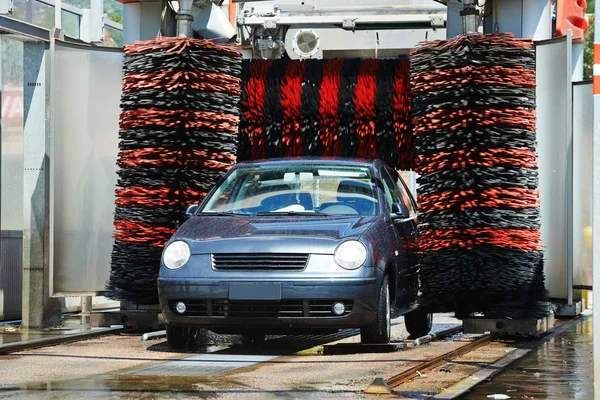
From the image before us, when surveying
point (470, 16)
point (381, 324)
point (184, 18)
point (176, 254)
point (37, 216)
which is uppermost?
point (184, 18)

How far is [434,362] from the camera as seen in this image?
9.54m

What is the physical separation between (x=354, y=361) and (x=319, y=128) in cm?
390

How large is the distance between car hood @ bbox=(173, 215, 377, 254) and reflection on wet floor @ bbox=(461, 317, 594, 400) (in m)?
1.76

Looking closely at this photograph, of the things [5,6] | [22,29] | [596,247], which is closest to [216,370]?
[596,247]

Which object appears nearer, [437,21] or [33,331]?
[33,331]

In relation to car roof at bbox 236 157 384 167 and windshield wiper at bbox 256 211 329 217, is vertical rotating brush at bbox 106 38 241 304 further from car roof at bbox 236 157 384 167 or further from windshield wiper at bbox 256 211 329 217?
windshield wiper at bbox 256 211 329 217

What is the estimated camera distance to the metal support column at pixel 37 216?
1375cm

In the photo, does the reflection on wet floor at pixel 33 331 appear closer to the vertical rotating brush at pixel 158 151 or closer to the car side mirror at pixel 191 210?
the vertical rotating brush at pixel 158 151

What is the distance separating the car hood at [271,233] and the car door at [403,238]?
59cm

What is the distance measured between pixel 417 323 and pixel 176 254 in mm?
3413

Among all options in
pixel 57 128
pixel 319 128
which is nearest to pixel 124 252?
pixel 57 128

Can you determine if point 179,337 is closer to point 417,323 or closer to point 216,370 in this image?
point 216,370

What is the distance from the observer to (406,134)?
1305cm

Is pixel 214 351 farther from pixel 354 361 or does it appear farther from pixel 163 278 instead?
pixel 354 361
